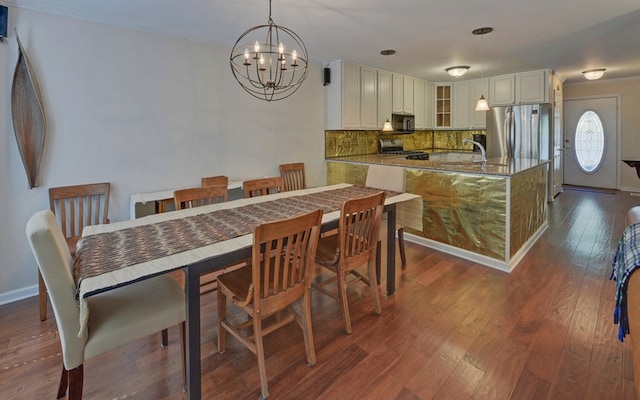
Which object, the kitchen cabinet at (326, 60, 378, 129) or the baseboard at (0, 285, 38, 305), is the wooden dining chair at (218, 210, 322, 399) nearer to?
the baseboard at (0, 285, 38, 305)

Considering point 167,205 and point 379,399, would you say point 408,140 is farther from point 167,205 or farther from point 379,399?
point 379,399

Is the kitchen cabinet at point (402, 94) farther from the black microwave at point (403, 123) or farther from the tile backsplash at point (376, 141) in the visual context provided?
the tile backsplash at point (376, 141)

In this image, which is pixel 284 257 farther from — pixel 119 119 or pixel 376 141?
pixel 376 141

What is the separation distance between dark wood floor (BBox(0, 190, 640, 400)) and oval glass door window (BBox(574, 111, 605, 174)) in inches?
228

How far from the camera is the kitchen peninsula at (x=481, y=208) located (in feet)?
10.8

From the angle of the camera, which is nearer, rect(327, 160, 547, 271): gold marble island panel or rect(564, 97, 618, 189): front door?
rect(327, 160, 547, 271): gold marble island panel

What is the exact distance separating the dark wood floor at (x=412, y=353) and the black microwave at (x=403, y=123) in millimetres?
3491

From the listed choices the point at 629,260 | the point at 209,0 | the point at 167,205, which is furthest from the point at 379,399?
the point at 209,0

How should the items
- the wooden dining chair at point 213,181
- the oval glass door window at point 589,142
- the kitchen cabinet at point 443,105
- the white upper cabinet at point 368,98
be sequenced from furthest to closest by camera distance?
the oval glass door window at point 589,142
the kitchen cabinet at point 443,105
the white upper cabinet at point 368,98
the wooden dining chair at point 213,181

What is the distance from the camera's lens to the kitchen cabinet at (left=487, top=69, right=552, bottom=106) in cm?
552

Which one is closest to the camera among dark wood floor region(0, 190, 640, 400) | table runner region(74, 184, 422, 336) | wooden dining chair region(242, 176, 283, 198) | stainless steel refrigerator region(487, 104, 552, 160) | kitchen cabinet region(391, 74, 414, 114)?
table runner region(74, 184, 422, 336)

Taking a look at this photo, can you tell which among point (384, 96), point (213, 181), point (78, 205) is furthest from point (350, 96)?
point (78, 205)

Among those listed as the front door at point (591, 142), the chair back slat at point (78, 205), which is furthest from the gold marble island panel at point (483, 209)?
the front door at point (591, 142)

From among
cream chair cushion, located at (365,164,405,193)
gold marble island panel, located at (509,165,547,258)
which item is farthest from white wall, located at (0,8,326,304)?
gold marble island panel, located at (509,165,547,258)
